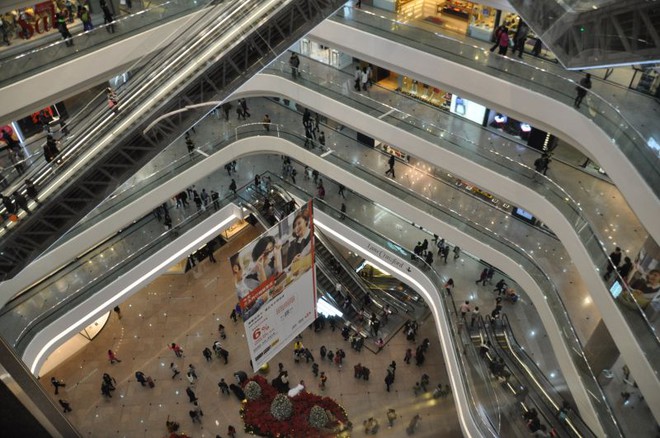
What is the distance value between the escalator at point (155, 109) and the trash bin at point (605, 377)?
10.9 meters

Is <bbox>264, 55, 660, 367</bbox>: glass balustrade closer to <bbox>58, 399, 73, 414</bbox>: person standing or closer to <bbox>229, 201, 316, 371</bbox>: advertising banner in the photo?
<bbox>229, 201, 316, 371</bbox>: advertising banner

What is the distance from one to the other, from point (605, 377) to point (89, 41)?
1541cm

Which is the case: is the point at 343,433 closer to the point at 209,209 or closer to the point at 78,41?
the point at 209,209

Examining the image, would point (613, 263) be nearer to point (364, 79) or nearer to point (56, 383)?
point (364, 79)

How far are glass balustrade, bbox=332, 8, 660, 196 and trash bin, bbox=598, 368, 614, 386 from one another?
5.82m

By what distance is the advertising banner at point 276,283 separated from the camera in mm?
10273

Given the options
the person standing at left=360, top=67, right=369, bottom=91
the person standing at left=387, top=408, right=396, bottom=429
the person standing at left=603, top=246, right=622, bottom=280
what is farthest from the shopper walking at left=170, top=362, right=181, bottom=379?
the person standing at left=603, top=246, right=622, bottom=280

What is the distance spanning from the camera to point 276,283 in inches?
442

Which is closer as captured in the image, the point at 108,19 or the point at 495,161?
the point at 108,19

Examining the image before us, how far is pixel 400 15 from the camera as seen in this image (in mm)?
17234

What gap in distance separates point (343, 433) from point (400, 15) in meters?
13.5

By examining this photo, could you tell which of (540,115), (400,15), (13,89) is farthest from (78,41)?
(540,115)

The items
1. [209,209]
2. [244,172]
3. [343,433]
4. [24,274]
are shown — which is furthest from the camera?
[244,172]

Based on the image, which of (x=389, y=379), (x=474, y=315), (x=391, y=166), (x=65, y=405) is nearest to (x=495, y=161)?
(x=391, y=166)
